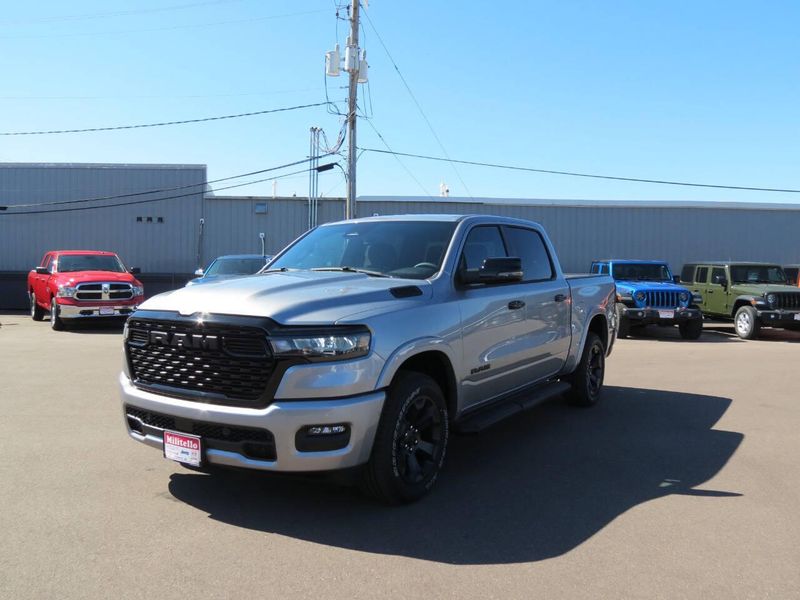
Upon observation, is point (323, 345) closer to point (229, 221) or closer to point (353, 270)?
point (353, 270)

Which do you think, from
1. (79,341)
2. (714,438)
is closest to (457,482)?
(714,438)

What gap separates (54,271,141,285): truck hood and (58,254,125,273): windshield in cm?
47

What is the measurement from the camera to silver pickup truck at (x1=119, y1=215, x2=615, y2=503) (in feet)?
11.9

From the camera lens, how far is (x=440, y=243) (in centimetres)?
499

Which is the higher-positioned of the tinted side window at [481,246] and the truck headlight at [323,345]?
the tinted side window at [481,246]

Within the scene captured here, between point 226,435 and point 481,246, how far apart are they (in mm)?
2621

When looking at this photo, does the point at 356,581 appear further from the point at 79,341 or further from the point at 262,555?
the point at 79,341

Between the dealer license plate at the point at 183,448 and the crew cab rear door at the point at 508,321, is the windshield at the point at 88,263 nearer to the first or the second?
the crew cab rear door at the point at 508,321

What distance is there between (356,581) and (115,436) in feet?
11.3

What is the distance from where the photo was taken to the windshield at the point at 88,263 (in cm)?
1631

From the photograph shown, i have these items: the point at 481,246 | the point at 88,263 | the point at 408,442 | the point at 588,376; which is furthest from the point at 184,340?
the point at 88,263

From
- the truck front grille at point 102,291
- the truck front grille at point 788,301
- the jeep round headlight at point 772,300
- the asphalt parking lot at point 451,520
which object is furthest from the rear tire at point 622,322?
the truck front grille at point 102,291

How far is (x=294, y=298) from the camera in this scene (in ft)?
12.8

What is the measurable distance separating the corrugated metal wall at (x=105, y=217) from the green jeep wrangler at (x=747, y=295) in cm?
1695
